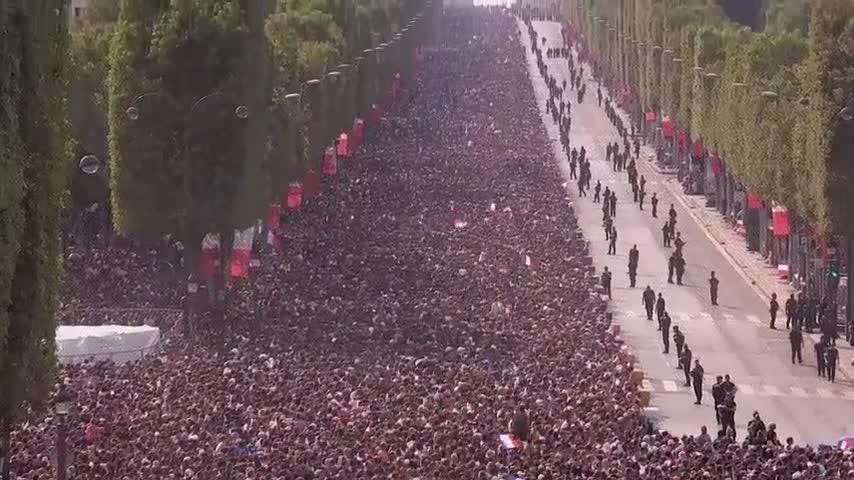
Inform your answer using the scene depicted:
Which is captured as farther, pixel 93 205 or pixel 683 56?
pixel 683 56

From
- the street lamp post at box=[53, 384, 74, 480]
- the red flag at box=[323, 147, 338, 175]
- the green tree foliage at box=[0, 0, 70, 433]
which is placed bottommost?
the red flag at box=[323, 147, 338, 175]

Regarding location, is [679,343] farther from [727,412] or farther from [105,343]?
[105,343]

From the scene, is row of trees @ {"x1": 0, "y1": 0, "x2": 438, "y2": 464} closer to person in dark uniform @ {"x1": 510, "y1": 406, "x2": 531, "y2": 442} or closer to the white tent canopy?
the white tent canopy

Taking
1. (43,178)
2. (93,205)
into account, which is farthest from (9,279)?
(93,205)

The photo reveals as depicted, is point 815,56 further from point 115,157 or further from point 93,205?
point 93,205

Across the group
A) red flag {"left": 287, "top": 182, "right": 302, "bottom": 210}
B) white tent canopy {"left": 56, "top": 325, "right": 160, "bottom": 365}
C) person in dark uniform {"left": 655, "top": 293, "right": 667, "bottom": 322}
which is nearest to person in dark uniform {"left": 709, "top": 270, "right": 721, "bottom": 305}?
person in dark uniform {"left": 655, "top": 293, "right": 667, "bottom": 322}

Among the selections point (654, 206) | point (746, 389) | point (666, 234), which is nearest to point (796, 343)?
point (746, 389)
